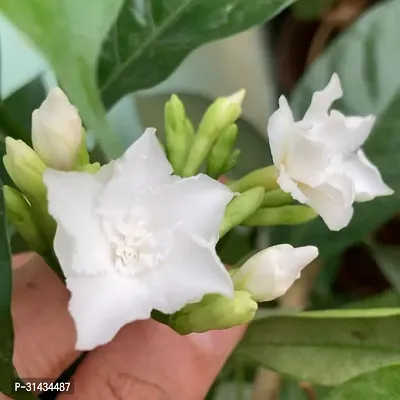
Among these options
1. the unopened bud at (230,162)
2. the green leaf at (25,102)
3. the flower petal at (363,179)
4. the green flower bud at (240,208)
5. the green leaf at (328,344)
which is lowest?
the green leaf at (328,344)

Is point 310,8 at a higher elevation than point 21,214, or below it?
below

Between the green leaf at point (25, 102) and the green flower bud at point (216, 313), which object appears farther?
the green leaf at point (25, 102)

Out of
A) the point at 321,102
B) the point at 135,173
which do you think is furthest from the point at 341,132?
the point at 135,173

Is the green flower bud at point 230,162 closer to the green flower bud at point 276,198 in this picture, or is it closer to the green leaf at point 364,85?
the green flower bud at point 276,198

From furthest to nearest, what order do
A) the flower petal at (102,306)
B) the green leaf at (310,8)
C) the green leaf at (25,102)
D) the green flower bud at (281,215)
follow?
1. the green leaf at (310,8)
2. the green leaf at (25,102)
3. the green flower bud at (281,215)
4. the flower petal at (102,306)

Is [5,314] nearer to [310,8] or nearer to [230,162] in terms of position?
[230,162]

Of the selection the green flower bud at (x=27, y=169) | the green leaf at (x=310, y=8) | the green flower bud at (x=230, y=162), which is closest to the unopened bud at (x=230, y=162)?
the green flower bud at (x=230, y=162)

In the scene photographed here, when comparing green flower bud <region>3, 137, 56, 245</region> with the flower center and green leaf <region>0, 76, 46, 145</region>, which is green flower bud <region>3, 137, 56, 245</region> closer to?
the flower center
